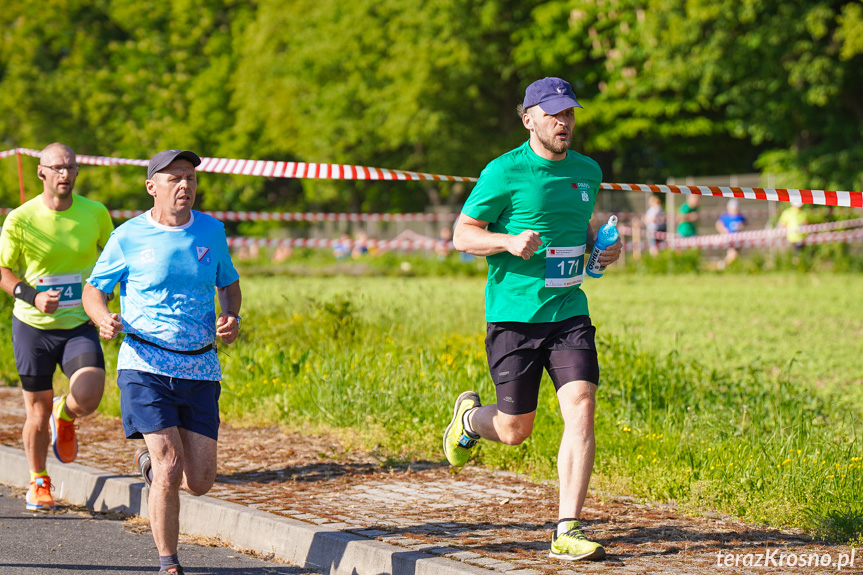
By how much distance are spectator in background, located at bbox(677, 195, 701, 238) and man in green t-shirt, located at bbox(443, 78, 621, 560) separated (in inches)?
913

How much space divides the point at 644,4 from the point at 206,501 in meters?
28.6

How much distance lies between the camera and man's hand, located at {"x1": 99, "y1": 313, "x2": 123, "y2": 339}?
16.4 feet

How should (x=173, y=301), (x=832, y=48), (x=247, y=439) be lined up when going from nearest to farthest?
(x=173, y=301) < (x=247, y=439) < (x=832, y=48)

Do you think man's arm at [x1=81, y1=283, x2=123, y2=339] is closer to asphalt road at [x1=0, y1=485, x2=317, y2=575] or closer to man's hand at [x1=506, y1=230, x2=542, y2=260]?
asphalt road at [x1=0, y1=485, x2=317, y2=575]

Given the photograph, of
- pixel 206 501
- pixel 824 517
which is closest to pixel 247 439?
pixel 206 501

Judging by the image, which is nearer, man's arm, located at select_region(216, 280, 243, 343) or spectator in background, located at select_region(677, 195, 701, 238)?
man's arm, located at select_region(216, 280, 243, 343)

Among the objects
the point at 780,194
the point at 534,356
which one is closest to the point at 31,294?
the point at 534,356

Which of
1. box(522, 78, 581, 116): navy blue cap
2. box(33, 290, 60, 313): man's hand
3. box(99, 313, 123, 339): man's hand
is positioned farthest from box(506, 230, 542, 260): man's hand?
box(33, 290, 60, 313): man's hand

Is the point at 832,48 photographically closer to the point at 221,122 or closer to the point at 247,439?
the point at 247,439

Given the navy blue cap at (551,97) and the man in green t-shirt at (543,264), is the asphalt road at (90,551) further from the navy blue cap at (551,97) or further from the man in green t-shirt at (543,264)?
the navy blue cap at (551,97)

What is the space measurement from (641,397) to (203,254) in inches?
158

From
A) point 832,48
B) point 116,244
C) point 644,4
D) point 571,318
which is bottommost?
point 571,318

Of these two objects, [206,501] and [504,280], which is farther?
[206,501]

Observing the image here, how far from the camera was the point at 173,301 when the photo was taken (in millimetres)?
5074
